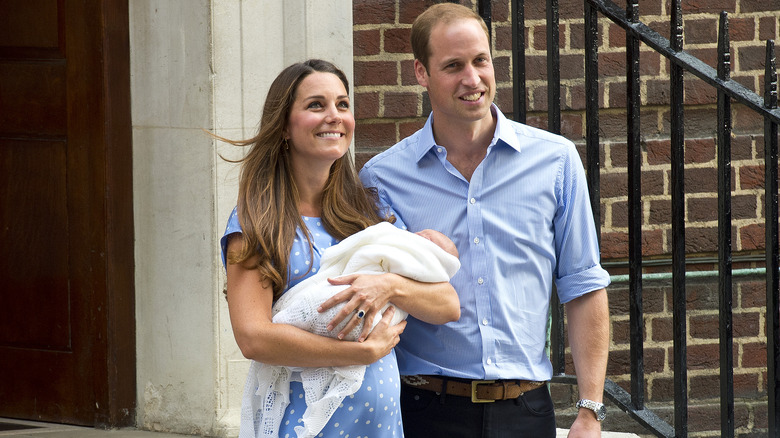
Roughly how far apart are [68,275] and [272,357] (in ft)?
6.82

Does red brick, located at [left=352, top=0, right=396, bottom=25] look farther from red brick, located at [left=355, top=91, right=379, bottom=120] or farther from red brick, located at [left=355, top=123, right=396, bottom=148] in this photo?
red brick, located at [left=355, top=123, right=396, bottom=148]

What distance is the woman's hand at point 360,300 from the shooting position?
2.18 meters

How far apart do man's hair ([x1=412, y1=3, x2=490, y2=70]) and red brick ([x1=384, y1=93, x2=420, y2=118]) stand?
1205mm

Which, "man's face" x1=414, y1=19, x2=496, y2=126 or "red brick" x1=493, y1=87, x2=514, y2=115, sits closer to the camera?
"man's face" x1=414, y1=19, x2=496, y2=126

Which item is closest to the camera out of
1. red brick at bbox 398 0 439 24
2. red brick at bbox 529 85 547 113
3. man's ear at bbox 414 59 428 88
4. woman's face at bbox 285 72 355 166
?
woman's face at bbox 285 72 355 166

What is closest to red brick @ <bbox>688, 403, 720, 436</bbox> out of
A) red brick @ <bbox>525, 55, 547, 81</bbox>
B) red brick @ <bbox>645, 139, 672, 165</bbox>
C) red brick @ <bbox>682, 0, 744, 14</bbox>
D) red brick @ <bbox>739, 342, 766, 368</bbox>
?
red brick @ <bbox>739, 342, 766, 368</bbox>

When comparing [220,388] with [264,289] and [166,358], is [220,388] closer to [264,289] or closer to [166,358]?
[166,358]

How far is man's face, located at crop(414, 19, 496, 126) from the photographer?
2463mm

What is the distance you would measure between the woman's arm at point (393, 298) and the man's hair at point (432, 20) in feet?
2.14

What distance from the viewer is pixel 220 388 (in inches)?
144

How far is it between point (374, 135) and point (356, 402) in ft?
5.90

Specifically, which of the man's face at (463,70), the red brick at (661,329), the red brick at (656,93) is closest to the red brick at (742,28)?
the red brick at (656,93)

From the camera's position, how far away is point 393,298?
7.45ft

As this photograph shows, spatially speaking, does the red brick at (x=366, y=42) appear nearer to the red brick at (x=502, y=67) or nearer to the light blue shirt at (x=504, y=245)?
the red brick at (x=502, y=67)
